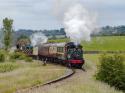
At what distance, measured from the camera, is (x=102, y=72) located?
29.4m

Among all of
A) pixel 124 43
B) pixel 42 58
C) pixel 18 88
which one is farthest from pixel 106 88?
pixel 124 43

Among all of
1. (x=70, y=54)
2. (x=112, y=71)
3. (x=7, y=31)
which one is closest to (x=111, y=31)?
(x=7, y=31)

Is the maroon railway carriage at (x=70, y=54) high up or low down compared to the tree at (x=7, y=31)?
down

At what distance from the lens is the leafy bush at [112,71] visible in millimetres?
28391

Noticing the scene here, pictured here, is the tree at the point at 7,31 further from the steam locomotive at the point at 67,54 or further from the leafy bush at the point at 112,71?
the leafy bush at the point at 112,71

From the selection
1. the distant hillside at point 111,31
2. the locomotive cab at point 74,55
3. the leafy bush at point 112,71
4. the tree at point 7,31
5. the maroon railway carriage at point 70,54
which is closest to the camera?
the leafy bush at point 112,71

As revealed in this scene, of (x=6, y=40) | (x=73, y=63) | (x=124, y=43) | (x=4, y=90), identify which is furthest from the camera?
(x=124, y=43)

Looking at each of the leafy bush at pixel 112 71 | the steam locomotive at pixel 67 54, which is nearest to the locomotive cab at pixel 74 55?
the steam locomotive at pixel 67 54

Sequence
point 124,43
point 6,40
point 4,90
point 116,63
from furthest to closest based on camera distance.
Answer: point 124,43 → point 6,40 → point 116,63 → point 4,90

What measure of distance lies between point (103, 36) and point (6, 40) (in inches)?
3198

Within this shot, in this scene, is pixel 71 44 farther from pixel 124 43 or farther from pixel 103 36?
pixel 103 36

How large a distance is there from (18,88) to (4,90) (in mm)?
1274

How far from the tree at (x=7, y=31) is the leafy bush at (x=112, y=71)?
40.6 m

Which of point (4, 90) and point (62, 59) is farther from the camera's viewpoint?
point (62, 59)
